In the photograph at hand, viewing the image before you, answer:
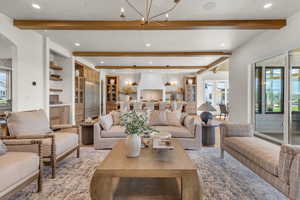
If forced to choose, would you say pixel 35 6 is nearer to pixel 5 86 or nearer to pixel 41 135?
pixel 41 135

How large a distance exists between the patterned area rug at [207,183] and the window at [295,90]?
2.21 meters

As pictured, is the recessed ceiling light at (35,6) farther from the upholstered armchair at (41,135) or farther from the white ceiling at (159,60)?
the white ceiling at (159,60)

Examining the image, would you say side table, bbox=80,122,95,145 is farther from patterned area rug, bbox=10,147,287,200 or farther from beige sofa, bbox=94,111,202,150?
patterned area rug, bbox=10,147,287,200

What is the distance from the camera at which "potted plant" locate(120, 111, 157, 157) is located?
2025 millimetres

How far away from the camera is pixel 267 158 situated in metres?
2.02

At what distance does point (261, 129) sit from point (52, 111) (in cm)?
655

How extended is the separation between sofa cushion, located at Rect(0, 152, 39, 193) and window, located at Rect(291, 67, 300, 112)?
16.6ft

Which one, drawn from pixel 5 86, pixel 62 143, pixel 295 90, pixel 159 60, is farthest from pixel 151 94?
pixel 62 143

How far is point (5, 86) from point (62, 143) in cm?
440

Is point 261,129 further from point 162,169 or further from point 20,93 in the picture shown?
point 20,93

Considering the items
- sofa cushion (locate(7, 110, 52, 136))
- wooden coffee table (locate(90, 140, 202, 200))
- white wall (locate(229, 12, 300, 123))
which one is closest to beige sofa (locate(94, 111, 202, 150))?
sofa cushion (locate(7, 110, 52, 136))

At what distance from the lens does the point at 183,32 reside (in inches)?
180

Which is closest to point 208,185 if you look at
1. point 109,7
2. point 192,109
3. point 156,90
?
point 109,7

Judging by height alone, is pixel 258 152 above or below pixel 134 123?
below
